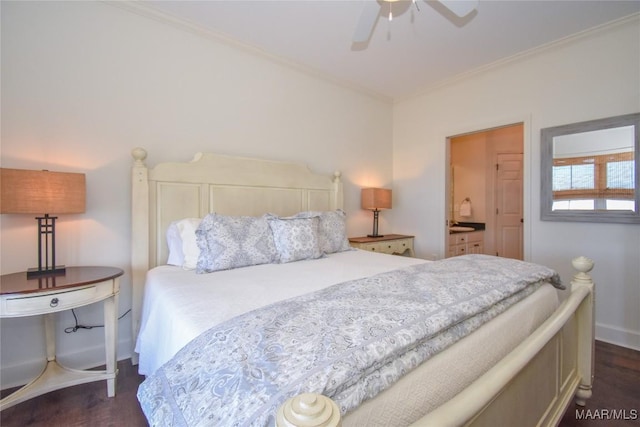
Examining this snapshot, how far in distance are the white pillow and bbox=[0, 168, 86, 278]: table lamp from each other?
56cm

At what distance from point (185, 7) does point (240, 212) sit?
64.6 inches

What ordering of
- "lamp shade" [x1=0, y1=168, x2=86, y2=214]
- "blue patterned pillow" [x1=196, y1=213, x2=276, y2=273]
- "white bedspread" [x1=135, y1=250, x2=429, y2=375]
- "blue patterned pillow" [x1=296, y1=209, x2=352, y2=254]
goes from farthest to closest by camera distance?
1. "blue patterned pillow" [x1=296, y1=209, x2=352, y2=254]
2. "blue patterned pillow" [x1=196, y1=213, x2=276, y2=273]
3. "lamp shade" [x1=0, y1=168, x2=86, y2=214]
4. "white bedspread" [x1=135, y1=250, x2=429, y2=375]

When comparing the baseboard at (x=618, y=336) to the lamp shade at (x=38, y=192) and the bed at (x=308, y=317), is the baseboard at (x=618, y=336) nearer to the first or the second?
the bed at (x=308, y=317)

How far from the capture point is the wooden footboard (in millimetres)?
470

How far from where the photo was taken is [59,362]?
6.34 ft

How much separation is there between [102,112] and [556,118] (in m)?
3.85

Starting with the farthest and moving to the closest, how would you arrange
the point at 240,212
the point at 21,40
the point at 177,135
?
1. the point at 240,212
2. the point at 177,135
3. the point at 21,40

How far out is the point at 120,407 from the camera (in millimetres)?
1665

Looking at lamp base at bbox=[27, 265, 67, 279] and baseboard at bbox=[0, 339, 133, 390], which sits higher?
lamp base at bbox=[27, 265, 67, 279]

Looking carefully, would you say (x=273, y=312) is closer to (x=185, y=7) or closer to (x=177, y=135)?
(x=177, y=135)

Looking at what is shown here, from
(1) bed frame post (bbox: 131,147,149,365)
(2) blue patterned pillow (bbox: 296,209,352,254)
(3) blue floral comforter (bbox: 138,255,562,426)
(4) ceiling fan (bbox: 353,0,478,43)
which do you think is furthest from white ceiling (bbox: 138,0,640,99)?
(3) blue floral comforter (bbox: 138,255,562,426)

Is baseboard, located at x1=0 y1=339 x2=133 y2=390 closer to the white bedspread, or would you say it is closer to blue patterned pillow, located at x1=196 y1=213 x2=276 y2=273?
the white bedspread

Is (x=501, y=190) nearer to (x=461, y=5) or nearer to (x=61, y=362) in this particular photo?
(x=461, y=5)

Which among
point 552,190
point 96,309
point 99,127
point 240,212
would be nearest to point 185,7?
point 99,127
